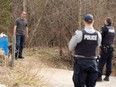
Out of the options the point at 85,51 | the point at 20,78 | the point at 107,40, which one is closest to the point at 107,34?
the point at 107,40

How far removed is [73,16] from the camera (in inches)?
659

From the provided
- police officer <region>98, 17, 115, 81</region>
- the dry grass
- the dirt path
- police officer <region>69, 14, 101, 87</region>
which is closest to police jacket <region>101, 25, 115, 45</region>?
police officer <region>98, 17, 115, 81</region>

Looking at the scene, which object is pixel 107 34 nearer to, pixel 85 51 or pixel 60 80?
pixel 60 80

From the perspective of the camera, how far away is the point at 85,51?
26.3ft

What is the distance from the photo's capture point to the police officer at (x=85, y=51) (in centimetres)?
792

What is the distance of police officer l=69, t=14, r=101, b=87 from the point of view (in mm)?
7922

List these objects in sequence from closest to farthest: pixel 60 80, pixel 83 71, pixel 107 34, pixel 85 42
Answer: pixel 85 42, pixel 83 71, pixel 107 34, pixel 60 80

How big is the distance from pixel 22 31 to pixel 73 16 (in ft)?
9.89

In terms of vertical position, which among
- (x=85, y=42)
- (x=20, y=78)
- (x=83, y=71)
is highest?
(x=85, y=42)

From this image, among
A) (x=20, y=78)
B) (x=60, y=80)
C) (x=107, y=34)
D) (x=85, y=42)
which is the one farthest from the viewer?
(x=60, y=80)

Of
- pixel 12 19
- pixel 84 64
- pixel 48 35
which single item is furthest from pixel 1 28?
pixel 84 64

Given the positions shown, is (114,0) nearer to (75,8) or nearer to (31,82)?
(75,8)

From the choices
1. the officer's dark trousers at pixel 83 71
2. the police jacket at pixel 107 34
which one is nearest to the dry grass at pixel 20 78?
the officer's dark trousers at pixel 83 71

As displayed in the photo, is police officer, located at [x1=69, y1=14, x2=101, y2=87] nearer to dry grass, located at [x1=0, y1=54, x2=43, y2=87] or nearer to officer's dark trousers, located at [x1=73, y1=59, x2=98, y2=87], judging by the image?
officer's dark trousers, located at [x1=73, y1=59, x2=98, y2=87]
